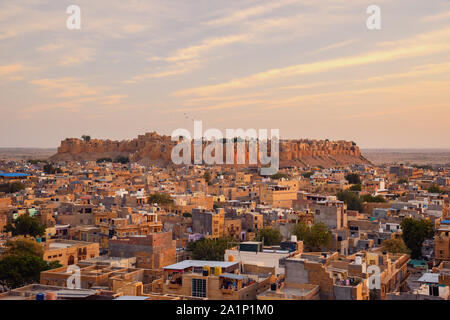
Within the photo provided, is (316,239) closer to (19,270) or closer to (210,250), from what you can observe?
(210,250)

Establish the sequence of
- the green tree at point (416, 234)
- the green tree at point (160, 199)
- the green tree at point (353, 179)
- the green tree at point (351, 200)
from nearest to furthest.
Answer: the green tree at point (416, 234) → the green tree at point (160, 199) → the green tree at point (351, 200) → the green tree at point (353, 179)

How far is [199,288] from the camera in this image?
48.0 ft

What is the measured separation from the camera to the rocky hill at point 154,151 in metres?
108

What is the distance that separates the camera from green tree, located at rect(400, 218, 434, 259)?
25344 millimetres

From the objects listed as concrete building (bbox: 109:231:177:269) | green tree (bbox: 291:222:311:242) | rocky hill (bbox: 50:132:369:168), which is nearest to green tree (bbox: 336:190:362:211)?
green tree (bbox: 291:222:311:242)

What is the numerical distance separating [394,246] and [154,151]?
285ft

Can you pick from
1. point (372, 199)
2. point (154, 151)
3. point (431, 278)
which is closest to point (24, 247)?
point (431, 278)

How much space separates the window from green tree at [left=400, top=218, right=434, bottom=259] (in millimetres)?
13805

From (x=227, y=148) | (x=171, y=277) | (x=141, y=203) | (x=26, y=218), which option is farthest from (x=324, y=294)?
(x=227, y=148)

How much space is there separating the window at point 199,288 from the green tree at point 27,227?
48.9ft

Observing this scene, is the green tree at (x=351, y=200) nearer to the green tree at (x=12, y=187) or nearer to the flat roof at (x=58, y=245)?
the flat roof at (x=58, y=245)

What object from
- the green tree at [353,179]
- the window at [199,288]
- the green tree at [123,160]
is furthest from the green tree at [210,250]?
the green tree at [123,160]
